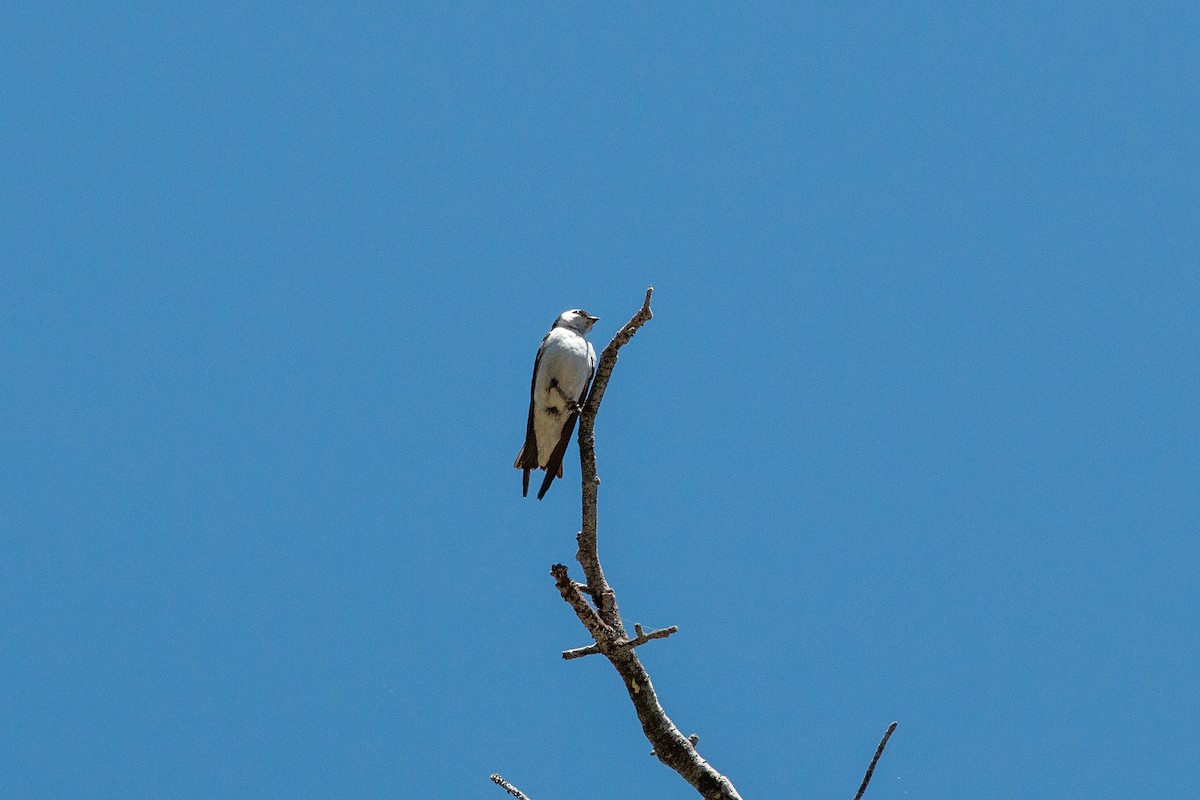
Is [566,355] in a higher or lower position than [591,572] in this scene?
higher

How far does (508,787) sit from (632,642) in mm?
910

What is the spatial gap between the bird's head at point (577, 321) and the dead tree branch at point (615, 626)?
15.4ft

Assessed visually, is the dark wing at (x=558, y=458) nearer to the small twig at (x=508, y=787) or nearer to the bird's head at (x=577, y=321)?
the bird's head at (x=577, y=321)

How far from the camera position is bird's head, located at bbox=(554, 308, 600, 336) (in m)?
11.0

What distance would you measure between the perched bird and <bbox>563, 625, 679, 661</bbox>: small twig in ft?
12.7

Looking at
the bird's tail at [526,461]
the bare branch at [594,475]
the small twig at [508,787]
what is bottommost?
the small twig at [508,787]

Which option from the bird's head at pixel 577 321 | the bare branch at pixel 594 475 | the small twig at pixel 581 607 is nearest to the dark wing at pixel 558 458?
the bird's head at pixel 577 321

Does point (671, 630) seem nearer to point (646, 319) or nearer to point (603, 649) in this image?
point (603, 649)

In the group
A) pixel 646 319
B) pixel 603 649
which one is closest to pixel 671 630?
pixel 603 649

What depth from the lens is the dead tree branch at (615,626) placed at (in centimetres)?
568

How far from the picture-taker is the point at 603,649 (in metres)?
5.85

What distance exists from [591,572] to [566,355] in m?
3.93

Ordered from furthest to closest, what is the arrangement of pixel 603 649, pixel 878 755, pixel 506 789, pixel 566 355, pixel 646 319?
pixel 566 355 < pixel 646 319 < pixel 603 649 < pixel 506 789 < pixel 878 755

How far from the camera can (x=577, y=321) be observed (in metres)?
11.1
